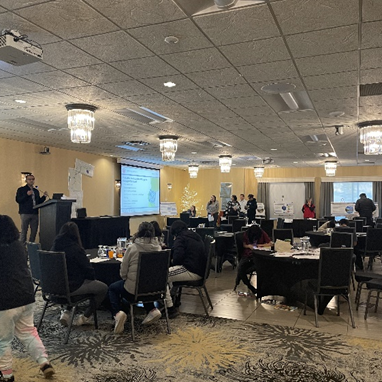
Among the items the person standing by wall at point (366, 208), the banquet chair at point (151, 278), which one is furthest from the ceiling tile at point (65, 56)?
the person standing by wall at point (366, 208)

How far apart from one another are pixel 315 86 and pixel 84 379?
4303 mm

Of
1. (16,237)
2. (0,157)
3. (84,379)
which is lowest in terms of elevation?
(84,379)

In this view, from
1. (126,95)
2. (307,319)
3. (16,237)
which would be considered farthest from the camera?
(126,95)

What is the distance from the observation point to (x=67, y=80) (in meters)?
5.09

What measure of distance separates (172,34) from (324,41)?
1418 mm

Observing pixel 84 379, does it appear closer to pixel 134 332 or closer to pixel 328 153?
pixel 134 332

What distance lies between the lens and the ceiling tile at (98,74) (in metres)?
Result: 4.59

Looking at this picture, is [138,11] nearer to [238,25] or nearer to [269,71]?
[238,25]

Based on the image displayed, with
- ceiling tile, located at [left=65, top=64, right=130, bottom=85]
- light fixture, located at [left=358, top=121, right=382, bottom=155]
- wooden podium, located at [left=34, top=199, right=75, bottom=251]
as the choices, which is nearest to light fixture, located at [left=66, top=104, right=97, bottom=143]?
ceiling tile, located at [left=65, top=64, right=130, bottom=85]

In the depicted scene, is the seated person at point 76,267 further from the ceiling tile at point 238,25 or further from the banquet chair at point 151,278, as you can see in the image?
the ceiling tile at point 238,25

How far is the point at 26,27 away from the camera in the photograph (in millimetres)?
3482

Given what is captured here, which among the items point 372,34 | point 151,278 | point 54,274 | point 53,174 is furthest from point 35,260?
point 53,174

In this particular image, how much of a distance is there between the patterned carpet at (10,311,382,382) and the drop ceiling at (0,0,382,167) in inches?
117

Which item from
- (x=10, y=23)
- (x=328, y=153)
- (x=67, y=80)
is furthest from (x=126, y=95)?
(x=328, y=153)
